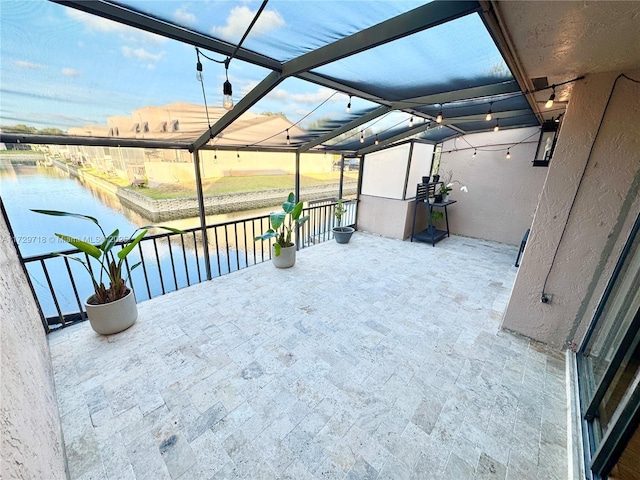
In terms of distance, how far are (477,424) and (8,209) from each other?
3.91m

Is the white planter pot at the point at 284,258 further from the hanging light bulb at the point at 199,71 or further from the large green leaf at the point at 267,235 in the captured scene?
the hanging light bulb at the point at 199,71

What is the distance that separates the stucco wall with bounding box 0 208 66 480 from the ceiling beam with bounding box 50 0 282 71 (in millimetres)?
1496

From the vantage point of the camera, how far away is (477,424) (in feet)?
5.54

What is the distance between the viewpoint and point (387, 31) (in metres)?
1.43

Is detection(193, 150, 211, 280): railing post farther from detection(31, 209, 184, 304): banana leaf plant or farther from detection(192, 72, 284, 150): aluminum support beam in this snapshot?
detection(31, 209, 184, 304): banana leaf plant

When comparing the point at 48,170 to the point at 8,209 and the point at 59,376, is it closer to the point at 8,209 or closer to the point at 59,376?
the point at 8,209

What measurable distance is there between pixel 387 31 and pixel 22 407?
8.31 ft

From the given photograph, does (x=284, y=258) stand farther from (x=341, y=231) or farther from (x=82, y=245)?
(x=82, y=245)

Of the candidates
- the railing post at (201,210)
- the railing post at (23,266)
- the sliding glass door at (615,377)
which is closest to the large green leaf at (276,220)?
the railing post at (201,210)

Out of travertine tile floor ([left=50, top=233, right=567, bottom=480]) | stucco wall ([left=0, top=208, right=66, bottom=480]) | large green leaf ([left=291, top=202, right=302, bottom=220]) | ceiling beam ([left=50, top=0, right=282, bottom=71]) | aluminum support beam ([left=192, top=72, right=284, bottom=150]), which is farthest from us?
large green leaf ([left=291, top=202, right=302, bottom=220])

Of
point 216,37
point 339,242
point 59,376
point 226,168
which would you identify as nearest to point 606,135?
point 216,37

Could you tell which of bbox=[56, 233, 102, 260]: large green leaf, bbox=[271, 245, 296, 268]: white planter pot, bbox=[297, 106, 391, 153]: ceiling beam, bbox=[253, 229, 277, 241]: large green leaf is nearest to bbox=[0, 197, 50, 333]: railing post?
bbox=[56, 233, 102, 260]: large green leaf

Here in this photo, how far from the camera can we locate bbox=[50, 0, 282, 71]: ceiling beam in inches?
46.3

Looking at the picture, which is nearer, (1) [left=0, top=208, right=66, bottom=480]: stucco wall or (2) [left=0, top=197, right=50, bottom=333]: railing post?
(1) [left=0, top=208, right=66, bottom=480]: stucco wall
